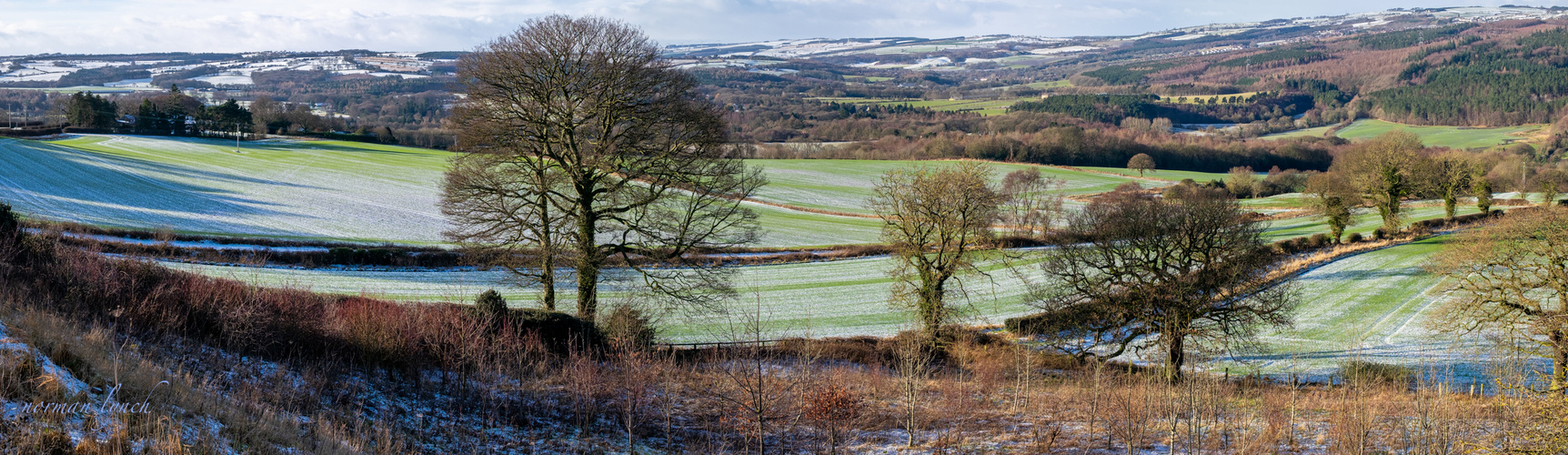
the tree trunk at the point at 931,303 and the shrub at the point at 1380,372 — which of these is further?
the tree trunk at the point at 931,303

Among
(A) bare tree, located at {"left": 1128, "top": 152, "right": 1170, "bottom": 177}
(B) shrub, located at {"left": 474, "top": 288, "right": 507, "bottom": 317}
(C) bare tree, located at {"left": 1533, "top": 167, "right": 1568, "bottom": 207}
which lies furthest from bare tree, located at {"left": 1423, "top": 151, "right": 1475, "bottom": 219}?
(B) shrub, located at {"left": 474, "top": 288, "right": 507, "bottom": 317}

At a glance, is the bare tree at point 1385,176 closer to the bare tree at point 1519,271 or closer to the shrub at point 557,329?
the bare tree at point 1519,271

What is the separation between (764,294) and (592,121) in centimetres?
1586

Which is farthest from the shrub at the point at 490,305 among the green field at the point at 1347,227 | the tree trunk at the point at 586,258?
the green field at the point at 1347,227

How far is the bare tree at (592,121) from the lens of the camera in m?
24.5

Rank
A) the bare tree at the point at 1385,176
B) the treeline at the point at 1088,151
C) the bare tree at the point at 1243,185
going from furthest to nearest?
the treeline at the point at 1088,151
the bare tree at the point at 1243,185
the bare tree at the point at 1385,176

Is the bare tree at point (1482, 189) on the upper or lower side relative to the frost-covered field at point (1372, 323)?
upper

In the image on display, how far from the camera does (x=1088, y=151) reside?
368 feet

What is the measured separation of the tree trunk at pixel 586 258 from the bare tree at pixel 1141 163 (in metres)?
92.9

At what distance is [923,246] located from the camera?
3086 centimetres

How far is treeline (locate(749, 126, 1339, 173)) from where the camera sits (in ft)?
360

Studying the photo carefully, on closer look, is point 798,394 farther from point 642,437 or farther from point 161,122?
point 161,122

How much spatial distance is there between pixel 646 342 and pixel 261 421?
13.7 m

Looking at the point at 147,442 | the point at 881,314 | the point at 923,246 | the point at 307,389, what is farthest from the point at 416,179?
the point at 147,442
